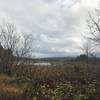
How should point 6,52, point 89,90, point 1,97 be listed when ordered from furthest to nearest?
point 6,52 < point 89,90 < point 1,97

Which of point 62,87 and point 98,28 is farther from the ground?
point 98,28

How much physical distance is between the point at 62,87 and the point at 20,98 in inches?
312

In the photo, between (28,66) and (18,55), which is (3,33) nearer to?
(18,55)

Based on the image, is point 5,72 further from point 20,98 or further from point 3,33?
point 20,98

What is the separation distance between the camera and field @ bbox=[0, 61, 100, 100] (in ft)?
39.3

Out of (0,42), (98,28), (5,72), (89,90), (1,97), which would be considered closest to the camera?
(1,97)

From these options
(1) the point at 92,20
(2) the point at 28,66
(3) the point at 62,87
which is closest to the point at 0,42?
(2) the point at 28,66

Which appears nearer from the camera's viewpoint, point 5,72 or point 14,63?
point 5,72

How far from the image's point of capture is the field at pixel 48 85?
471 inches

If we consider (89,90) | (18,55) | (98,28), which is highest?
(98,28)

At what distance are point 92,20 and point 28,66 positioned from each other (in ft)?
32.2

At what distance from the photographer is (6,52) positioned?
104ft

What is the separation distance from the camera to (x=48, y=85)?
17781mm

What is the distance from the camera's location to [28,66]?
102 ft
